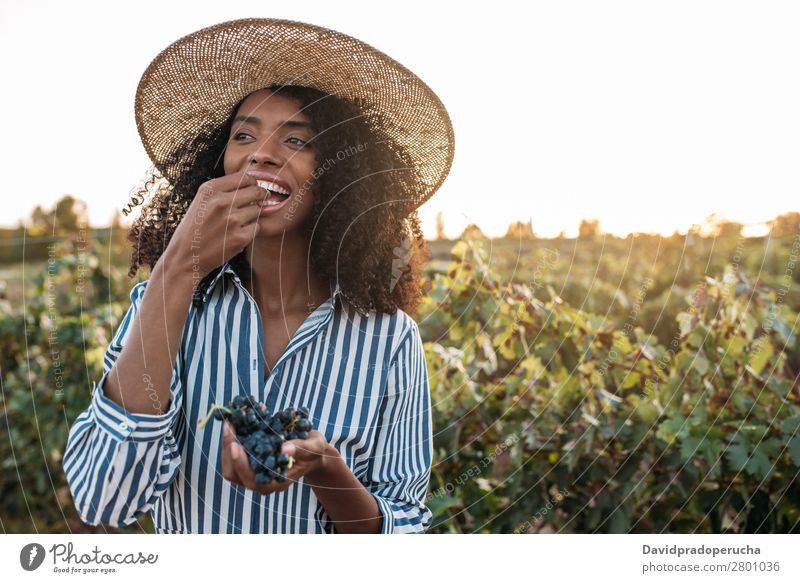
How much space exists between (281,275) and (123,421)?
1.14 feet

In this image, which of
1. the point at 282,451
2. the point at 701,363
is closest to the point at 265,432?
the point at 282,451

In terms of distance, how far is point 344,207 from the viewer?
4.02ft

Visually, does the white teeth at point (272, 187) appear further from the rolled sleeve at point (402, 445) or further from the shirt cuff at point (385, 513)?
the shirt cuff at point (385, 513)

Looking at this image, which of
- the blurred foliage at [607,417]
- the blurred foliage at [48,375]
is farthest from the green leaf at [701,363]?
the blurred foliage at [48,375]

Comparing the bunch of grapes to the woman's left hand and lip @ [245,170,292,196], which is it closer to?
the woman's left hand

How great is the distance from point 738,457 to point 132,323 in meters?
1.21

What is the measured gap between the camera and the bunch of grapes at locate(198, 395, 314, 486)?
3.07 ft

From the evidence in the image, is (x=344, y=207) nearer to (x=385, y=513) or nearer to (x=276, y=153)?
(x=276, y=153)

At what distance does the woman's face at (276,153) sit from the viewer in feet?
3.70

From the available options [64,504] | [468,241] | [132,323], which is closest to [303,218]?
[132,323]

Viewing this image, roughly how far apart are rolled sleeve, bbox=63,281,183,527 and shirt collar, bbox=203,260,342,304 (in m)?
0.11

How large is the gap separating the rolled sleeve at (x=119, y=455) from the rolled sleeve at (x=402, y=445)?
0.31 metres

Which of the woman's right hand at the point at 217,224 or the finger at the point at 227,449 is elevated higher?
the woman's right hand at the point at 217,224
